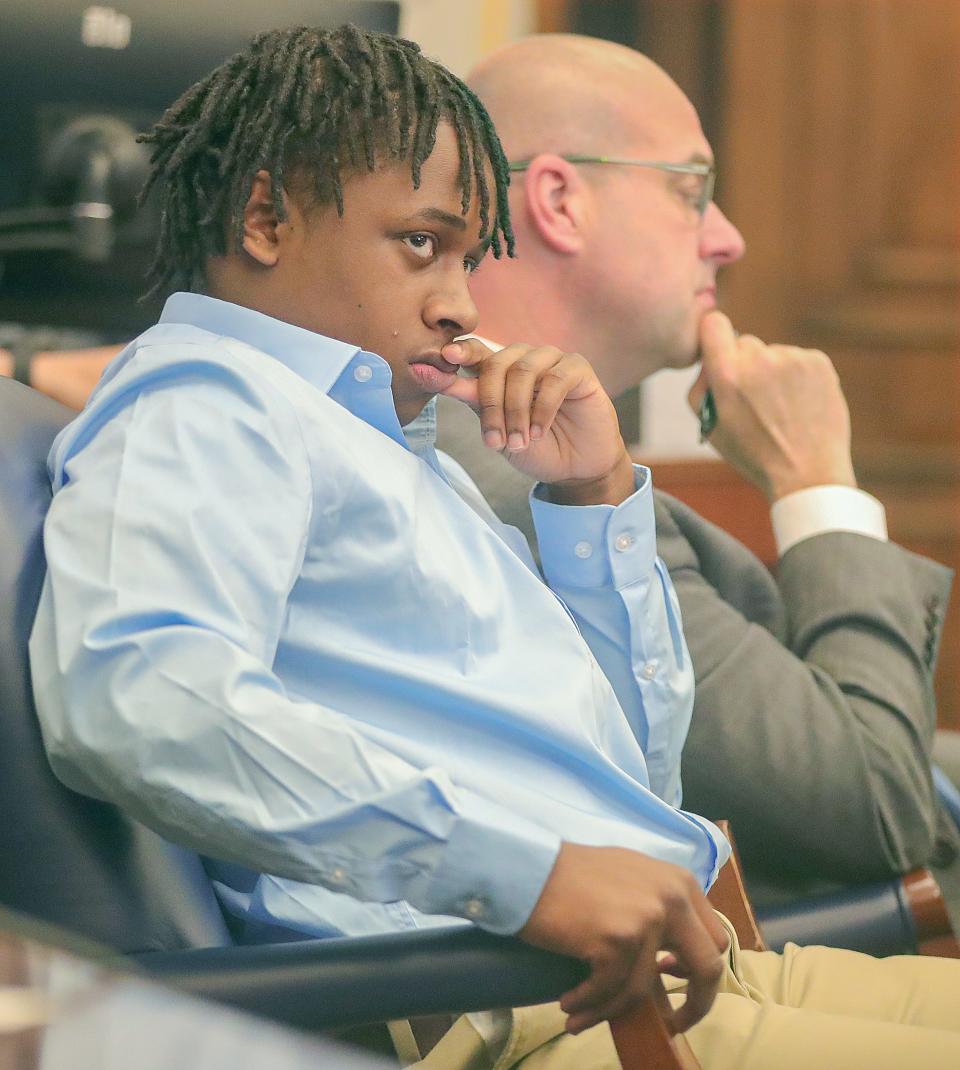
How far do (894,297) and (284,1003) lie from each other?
103 inches

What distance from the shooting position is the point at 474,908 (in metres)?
0.80

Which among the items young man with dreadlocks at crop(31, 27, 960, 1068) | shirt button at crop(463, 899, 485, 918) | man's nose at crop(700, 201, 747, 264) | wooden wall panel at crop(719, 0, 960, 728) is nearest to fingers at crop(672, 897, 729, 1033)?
young man with dreadlocks at crop(31, 27, 960, 1068)

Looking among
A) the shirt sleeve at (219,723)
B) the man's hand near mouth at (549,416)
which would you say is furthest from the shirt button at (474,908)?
the man's hand near mouth at (549,416)

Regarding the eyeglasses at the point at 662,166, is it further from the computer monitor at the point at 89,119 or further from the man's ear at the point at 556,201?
the computer monitor at the point at 89,119

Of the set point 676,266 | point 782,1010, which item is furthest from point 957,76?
point 782,1010

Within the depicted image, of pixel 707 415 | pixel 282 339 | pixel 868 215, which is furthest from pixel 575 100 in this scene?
pixel 868 215

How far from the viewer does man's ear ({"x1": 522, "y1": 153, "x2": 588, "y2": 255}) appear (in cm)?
157

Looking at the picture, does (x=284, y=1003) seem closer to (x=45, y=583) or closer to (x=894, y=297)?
(x=45, y=583)

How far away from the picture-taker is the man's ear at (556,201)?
1573mm

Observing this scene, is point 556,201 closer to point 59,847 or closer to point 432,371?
point 432,371

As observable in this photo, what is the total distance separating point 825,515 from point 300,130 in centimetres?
76

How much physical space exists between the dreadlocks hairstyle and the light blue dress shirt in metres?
0.09

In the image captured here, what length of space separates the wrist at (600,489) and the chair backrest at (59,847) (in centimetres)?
41

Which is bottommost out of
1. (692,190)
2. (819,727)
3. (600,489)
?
(819,727)
